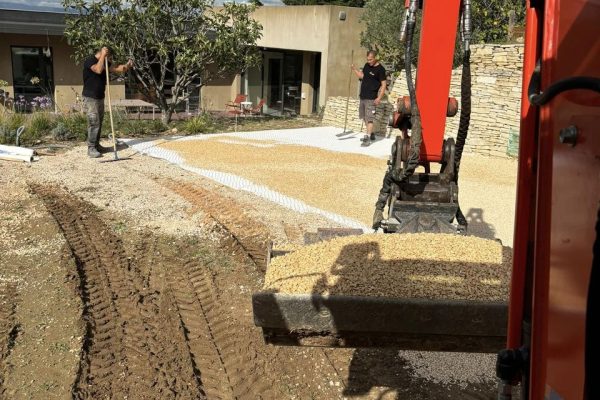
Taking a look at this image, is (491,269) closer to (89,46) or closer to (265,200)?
(265,200)

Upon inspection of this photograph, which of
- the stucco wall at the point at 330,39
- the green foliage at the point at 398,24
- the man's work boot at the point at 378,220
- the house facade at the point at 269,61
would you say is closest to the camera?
the man's work boot at the point at 378,220

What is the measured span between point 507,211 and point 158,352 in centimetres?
563

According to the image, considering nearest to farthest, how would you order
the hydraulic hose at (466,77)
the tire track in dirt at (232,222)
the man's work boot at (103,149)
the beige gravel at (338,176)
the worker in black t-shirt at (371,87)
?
the hydraulic hose at (466,77) < the tire track in dirt at (232,222) < the beige gravel at (338,176) < the man's work boot at (103,149) < the worker in black t-shirt at (371,87)

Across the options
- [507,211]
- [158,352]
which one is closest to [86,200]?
[158,352]

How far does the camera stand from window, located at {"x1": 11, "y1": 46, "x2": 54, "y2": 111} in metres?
17.4

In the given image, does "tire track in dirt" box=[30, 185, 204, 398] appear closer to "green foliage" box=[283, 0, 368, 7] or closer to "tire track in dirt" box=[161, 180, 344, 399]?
"tire track in dirt" box=[161, 180, 344, 399]

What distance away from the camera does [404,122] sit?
17.2 feet

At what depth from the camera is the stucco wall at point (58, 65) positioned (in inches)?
669

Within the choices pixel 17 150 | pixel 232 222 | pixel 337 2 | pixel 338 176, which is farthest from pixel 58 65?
pixel 337 2

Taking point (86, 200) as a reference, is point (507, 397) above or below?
above

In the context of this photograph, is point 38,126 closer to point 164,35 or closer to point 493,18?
point 164,35

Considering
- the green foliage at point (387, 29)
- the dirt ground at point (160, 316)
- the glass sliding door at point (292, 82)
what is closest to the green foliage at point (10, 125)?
the dirt ground at point (160, 316)

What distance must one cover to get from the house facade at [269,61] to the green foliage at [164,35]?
1995mm

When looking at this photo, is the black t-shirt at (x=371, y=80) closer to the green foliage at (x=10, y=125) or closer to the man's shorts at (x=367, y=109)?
the man's shorts at (x=367, y=109)
